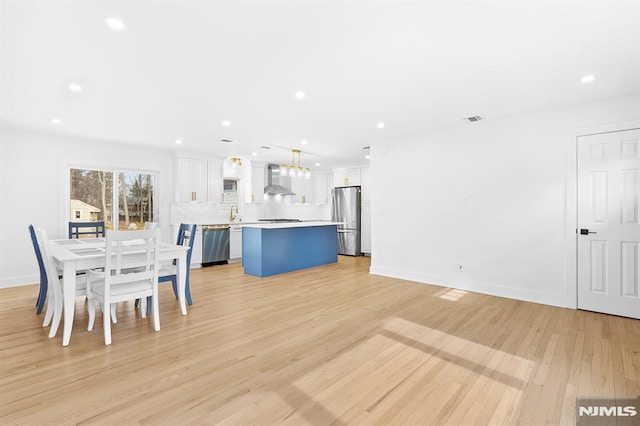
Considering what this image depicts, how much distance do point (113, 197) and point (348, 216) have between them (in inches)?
211

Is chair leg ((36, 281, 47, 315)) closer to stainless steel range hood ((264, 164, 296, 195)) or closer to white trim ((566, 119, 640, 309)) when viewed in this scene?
stainless steel range hood ((264, 164, 296, 195))

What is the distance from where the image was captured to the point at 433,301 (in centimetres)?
409

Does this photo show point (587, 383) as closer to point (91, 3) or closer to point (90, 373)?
point (90, 373)

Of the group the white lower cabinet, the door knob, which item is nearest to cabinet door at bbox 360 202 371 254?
the white lower cabinet

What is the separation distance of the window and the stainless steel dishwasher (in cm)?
115

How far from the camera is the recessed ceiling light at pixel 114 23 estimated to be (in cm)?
212

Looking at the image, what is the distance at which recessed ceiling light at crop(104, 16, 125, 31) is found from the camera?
2123 mm

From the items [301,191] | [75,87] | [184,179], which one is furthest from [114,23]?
[301,191]

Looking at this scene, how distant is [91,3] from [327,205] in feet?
26.0

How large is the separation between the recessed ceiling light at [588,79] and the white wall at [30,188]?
7.22 metres

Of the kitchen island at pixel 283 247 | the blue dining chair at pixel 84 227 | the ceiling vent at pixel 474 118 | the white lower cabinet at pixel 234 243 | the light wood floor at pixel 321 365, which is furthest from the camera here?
the white lower cabinet at pixel 234 243

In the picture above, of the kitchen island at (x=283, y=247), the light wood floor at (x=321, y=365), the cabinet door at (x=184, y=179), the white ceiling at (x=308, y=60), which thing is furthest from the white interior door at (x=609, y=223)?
the cabinet door at (x=184, y=179)

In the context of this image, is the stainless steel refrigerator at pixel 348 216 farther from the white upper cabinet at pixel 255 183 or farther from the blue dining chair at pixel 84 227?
the blue dining chair at pixel 84 227

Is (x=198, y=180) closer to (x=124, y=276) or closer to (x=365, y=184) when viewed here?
(x=365, y=184)
